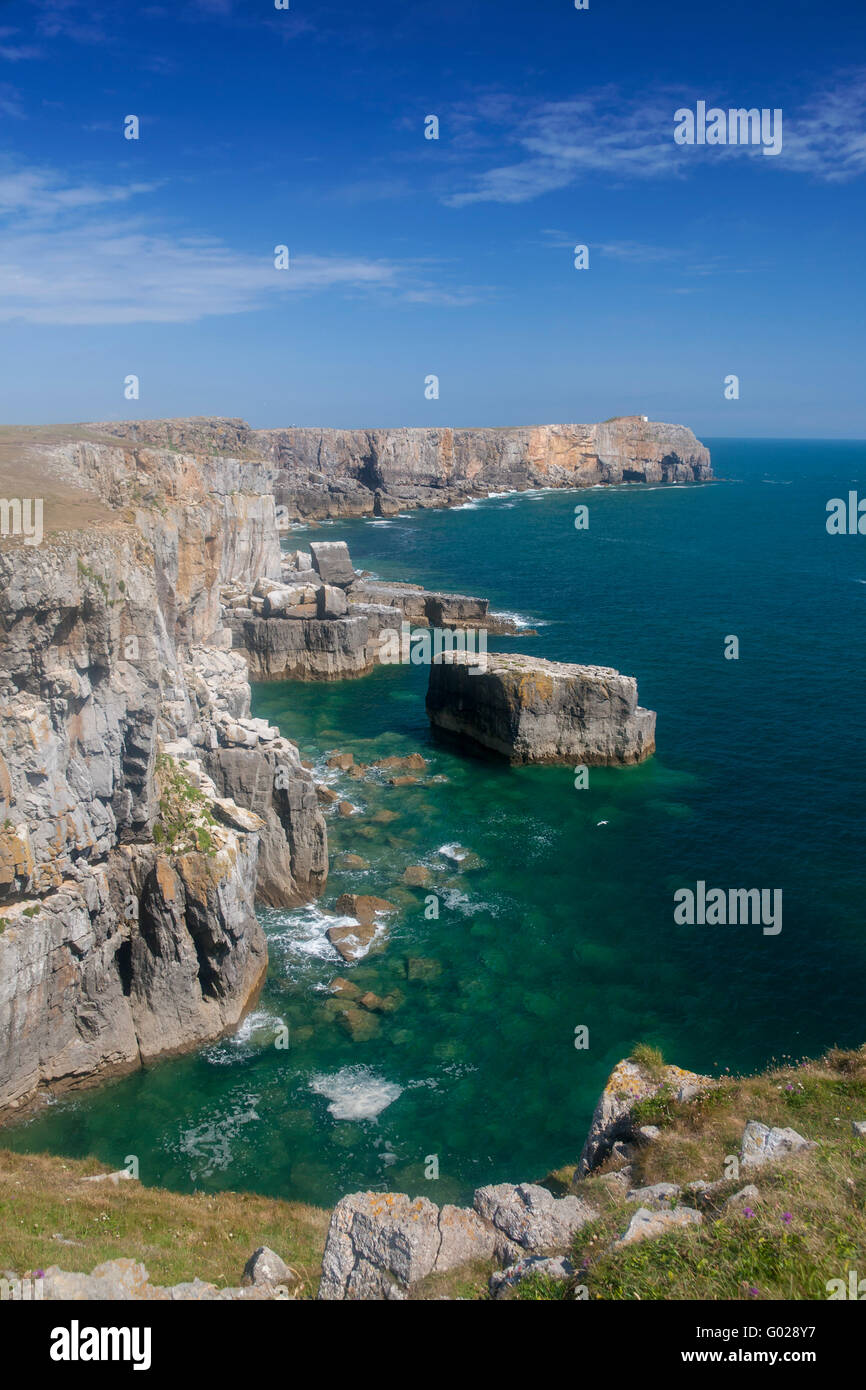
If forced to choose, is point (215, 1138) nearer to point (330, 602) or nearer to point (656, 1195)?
point (656, 1195)

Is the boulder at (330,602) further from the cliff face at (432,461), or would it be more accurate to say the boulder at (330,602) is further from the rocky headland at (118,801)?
the cliff face at (432,461)

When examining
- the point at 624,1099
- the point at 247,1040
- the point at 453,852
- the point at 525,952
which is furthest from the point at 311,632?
the point at 624,1099

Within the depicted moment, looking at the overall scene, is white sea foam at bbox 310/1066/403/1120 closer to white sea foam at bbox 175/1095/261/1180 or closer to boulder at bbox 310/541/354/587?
white sea foam at bbox 175/1095/261/1180
